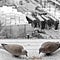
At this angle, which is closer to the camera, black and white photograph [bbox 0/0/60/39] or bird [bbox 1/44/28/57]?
bird [bbox 1/44/28/57]

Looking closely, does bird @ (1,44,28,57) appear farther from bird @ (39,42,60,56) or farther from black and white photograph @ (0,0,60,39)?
black and white photograph @ (0,0,60,39)

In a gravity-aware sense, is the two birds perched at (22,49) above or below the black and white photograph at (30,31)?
above

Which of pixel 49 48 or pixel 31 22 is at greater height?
pixel 49 48

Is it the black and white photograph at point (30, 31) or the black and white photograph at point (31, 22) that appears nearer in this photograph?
the black and white photograph at point (30, 31)

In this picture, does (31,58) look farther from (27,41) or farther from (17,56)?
(27,41)

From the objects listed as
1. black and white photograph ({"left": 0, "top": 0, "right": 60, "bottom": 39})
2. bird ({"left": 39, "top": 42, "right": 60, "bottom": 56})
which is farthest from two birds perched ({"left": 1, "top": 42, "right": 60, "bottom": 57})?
black and white photograph ({"left": 0, "top": 0, "right": 60, "bottom": 39})

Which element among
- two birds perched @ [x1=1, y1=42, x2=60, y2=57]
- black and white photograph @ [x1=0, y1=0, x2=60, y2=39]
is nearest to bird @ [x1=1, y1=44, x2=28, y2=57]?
two birds perched @ [x1=1, y1=42, x2=60, y2=57]

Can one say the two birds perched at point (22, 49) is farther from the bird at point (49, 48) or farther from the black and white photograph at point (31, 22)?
the black and white photograph at point (31, 22)

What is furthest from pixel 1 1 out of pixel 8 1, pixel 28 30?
pixel 28 30

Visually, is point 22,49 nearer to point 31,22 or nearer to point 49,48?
point 49,48

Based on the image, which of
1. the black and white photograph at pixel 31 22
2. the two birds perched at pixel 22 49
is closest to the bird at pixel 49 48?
the two birds perched at pixel 22 49

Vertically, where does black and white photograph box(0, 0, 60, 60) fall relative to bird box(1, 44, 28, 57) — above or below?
below

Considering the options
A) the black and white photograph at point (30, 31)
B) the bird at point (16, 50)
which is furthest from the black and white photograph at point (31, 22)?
the bird at point (16, 50)

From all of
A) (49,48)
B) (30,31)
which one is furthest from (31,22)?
(49,48)
